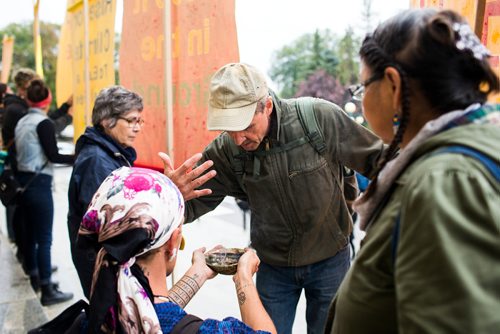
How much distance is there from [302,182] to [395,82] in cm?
106

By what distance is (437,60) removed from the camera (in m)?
0.85

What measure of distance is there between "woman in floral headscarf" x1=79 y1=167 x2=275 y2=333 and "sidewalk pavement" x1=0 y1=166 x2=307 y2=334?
2.39 metres

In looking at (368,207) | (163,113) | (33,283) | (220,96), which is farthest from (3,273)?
(368,207)

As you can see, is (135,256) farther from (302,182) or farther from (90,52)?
(90,52)

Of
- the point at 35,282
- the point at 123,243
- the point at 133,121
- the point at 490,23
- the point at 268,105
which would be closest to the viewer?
the point at 123,243

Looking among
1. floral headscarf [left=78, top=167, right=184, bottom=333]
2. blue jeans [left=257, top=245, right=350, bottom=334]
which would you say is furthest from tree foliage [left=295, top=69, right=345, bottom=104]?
floral headscarf [left=78, top=167, right=184, bottom=333]

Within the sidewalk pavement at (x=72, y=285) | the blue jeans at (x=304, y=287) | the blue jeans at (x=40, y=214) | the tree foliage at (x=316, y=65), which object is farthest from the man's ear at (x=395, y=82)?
the tree foliage at (x=316, y=65)

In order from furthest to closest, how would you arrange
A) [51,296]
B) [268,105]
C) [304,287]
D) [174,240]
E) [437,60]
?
1. [51,296]
2. [304,287]
3. [268,105]
4. [174,240]
5. [437,60]

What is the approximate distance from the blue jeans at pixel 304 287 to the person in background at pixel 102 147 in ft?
3.15

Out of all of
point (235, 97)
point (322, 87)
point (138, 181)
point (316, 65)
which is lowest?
point (322, 87)

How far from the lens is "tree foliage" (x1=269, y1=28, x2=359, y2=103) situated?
30059 millimetres

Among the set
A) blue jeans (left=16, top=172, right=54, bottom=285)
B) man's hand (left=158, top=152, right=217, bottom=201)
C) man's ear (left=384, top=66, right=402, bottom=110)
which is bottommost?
blue jeans (left=16, top=172, right=54, bottom=285)

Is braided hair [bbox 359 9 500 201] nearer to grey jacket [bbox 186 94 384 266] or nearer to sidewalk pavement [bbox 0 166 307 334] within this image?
grey jacket [bbox 186 94 384 266]

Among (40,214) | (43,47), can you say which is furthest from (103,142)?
(43,47)
